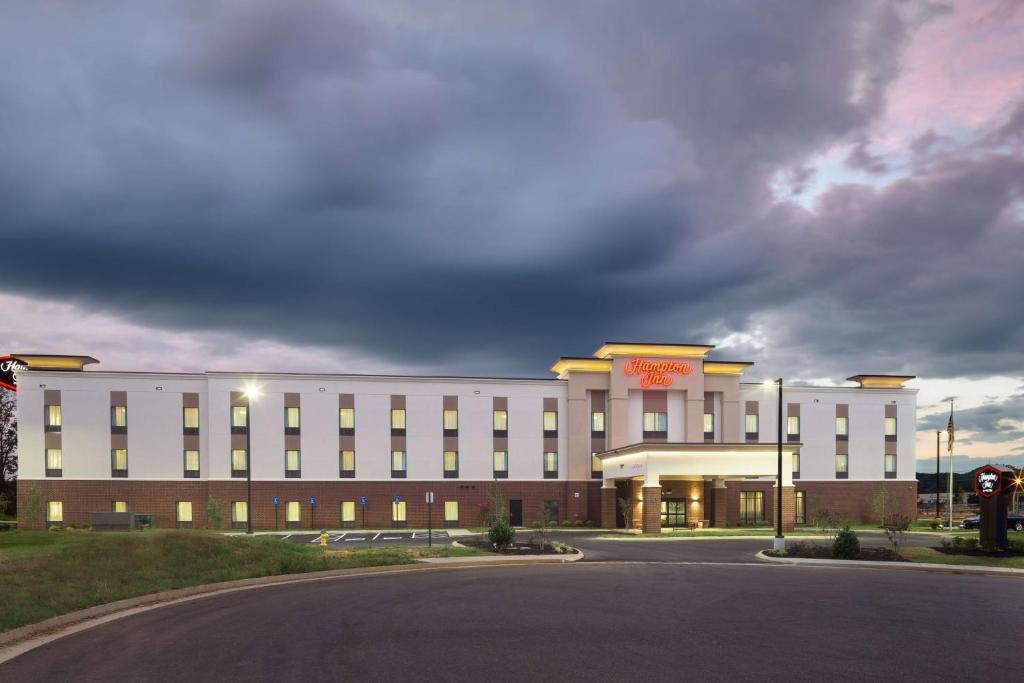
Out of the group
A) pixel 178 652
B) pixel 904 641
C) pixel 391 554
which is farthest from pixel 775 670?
pixel 391 554

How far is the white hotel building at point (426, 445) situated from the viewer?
198 feet

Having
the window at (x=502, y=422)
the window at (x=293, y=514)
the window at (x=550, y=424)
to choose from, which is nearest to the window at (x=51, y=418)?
the window at (x=293, y=514)

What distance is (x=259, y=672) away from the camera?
12391mm

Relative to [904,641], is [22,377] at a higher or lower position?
higher

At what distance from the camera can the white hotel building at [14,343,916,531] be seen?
6038cm

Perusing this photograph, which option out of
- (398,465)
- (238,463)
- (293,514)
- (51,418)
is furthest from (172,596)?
(51,418)

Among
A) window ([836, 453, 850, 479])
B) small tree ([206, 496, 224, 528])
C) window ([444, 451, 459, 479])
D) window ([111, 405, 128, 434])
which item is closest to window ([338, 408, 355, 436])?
window ([444, 451, 459, 479])

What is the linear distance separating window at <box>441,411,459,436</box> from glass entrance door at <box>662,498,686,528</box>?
59.0ft

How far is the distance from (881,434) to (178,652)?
69.1 meters

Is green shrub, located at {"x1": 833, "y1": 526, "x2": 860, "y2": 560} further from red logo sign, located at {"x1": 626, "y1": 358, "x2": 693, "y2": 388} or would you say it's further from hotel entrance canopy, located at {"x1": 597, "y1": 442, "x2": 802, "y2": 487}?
red logo sign, located at {"x1": 626, "y1": 358, "x2": 693, "y2": 388}

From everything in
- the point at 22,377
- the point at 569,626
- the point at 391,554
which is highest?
the point at 22,377

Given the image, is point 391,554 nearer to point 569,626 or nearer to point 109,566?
point 109,566

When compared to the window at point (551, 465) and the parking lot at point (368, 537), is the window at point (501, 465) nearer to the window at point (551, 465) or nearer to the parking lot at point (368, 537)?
the window at point (551, 465)

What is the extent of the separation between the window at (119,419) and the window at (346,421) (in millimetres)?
16568
